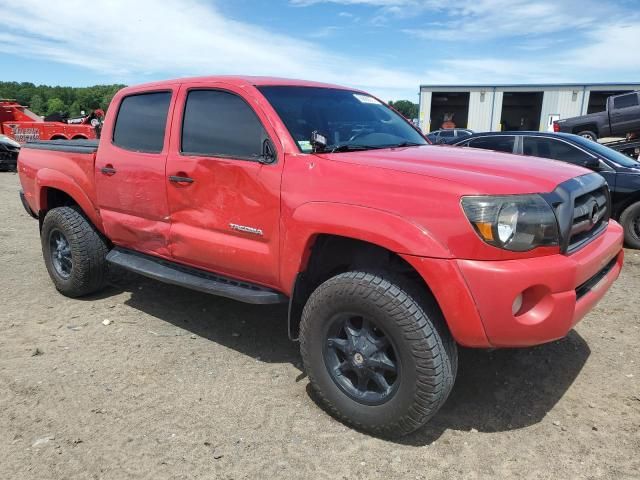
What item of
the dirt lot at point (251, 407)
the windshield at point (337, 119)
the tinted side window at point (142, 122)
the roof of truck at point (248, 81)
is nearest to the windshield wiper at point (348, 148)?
the windshield at point (337, 119)

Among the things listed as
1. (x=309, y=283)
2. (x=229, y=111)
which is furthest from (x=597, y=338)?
(x=229, y=111)

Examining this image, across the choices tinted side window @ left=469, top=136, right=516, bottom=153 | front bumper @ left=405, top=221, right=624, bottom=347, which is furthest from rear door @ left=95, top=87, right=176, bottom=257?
tinted side window @ left=469, top=136, right=516, bottom=153

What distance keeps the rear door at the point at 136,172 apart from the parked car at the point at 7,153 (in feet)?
47.4

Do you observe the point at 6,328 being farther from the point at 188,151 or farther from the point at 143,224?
the point at 188,151

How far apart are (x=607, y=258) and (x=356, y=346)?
4.79ft

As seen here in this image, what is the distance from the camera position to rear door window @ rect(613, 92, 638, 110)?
1401 centimetres

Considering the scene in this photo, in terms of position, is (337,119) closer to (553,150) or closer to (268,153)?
(268,153)

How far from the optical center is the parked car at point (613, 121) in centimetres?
1381

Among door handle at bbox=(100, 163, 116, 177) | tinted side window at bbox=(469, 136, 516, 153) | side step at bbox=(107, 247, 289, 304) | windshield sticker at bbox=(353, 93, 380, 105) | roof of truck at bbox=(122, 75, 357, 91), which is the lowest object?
side step at bbox=(107, 247, 289, 304)

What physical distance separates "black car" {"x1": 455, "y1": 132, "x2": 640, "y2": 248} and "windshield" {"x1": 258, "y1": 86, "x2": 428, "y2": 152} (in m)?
4.05

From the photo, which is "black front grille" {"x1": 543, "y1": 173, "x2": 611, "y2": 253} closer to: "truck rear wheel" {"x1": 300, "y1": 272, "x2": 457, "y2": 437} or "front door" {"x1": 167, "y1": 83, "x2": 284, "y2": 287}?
"truck rear wheel" {"x1": 300, "y1": 272, "x2": 457, "y2": 437}

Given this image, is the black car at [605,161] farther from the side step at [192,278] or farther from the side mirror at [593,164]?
the side step at [192,278]

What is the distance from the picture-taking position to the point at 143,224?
3846 mm

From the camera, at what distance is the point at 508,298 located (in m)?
2.25
